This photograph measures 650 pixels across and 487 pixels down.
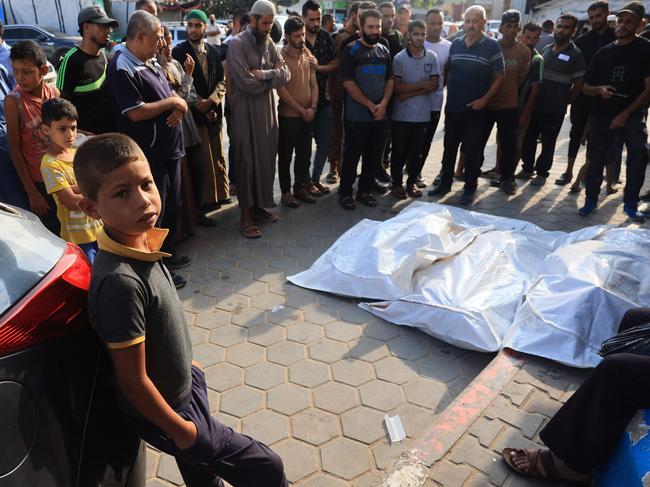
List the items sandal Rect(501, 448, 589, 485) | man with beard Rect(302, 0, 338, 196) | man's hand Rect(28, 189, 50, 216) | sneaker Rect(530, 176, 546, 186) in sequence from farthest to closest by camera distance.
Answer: sneaker Rect(530, 176, 546, 186) < man with beard Rect(302, 0, 338, 196) < man's hand Rect(28, 189, 50, 216) < sandal Rect(501, 448, 589, 485)

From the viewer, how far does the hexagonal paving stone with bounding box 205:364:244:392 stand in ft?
9.86

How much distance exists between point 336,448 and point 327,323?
1204mm

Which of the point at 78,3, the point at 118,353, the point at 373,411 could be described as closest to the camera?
the point at 118,353

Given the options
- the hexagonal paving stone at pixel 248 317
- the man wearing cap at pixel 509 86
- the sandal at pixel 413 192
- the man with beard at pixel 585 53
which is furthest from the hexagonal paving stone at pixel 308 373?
the man with beard at pixel 585 53

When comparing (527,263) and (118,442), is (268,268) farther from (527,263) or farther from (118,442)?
(118,442)

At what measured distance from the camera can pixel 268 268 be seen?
4484 millimetres

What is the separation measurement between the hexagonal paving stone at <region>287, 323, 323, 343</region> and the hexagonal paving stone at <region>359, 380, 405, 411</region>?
0.61m

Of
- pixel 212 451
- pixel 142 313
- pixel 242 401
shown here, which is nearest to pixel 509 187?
pixel 242 401

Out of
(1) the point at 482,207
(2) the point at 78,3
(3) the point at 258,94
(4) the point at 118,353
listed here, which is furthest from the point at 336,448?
(2) the point at 78,3

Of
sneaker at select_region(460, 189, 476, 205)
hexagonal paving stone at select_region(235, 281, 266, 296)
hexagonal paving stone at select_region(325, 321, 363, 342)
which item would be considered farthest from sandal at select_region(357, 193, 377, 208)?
hexagonal paving stone at select_region(325, 321, 363, 342)

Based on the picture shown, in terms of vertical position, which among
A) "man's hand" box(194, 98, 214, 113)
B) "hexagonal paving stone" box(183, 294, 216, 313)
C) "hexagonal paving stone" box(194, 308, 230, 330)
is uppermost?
"man's hand" box(194, 98, 214, 113)

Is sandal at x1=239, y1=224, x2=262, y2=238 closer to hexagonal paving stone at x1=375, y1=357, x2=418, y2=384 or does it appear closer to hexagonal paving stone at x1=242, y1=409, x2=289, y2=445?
hexagonal paving stone at x1=375, y1=357, x2=418, y2=384

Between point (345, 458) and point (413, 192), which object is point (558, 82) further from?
point (345, 458)

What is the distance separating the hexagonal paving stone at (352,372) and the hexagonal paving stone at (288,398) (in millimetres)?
259
